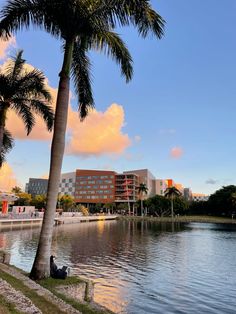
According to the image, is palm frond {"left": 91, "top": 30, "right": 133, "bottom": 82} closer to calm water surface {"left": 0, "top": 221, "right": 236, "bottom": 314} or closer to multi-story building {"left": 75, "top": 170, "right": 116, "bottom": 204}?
calm water surface {"left": 0, "top": 221, "right": 236, "bottom": 314}

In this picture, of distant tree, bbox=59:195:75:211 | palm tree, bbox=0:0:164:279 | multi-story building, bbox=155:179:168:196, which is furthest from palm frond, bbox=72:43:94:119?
multi-story building, bbox=155:179:168:196

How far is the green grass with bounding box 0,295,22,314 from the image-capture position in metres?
6.29

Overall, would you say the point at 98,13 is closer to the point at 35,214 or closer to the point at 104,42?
the point at 104,42

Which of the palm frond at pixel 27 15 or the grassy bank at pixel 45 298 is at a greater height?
the palm frond at pixel 27 15

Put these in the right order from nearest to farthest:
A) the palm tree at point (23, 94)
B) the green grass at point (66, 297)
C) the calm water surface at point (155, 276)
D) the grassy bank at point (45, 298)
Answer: the grassy bank at point (45, 298)
the green grass at point (66, 297)
the calm water surface at point (155, 276)
the palm tree at point (23, 94)

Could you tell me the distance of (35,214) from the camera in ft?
219

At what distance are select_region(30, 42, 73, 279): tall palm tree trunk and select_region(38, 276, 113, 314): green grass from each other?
1.91 feet

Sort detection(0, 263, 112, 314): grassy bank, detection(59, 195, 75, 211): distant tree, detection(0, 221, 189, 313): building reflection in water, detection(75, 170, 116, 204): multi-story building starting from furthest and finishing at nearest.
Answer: detection(75, 170, 116, 204): multi-story building < detection(59, 195, 75, 211): distant tree < detection(0, 221, 189, 313): building reflection in water < detection(0, 263, 112, 314): grassy bank

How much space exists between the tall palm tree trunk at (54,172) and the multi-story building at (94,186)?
149 m

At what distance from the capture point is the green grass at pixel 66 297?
820 cm

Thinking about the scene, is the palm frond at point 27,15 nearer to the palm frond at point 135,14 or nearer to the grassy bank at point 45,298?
the palm frond at point 135,14

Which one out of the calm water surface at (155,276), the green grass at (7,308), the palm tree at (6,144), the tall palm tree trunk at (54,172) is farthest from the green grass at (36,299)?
the palm tree at (6,144)

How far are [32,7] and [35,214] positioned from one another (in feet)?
199

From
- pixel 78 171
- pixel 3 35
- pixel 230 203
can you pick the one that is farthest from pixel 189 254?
pixel 78 171
